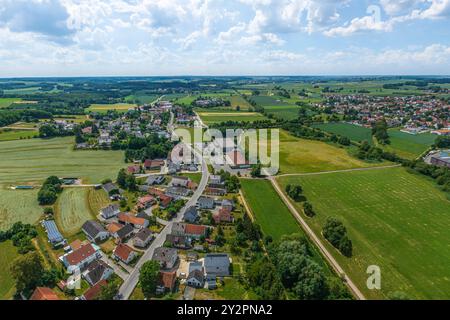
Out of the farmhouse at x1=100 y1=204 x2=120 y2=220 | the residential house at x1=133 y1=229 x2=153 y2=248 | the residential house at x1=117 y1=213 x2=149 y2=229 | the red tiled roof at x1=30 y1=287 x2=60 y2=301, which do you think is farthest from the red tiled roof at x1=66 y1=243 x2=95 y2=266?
the farmhouse at x1=100 y1=204 x2=120 y2=220

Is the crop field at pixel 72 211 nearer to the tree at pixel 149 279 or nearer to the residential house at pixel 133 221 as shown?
the residential house at pixel 133 221

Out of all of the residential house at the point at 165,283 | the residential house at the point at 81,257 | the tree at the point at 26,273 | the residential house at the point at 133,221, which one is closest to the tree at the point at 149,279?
the residential house at the point at 165,283

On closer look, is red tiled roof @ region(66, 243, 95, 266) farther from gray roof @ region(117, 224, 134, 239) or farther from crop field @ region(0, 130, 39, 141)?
crop field @ region(0, 130, 39, 141)

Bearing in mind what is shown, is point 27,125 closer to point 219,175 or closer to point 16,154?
point 16,154

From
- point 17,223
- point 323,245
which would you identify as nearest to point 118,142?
point 17,223

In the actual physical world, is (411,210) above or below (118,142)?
below
